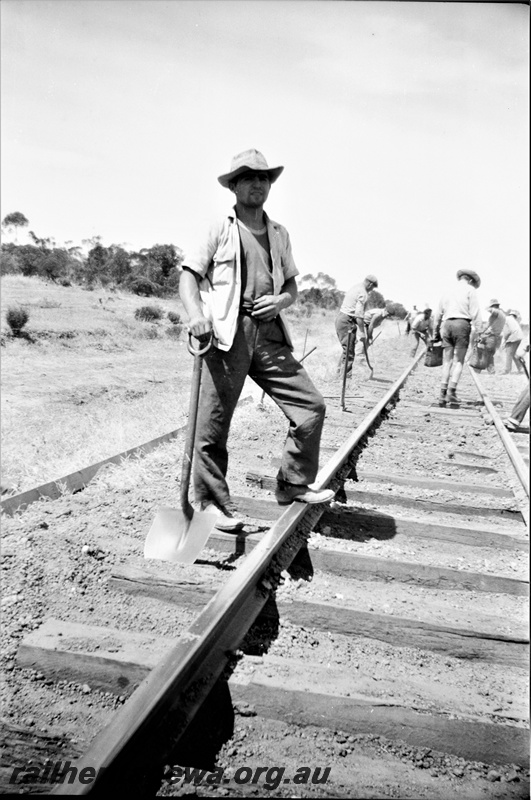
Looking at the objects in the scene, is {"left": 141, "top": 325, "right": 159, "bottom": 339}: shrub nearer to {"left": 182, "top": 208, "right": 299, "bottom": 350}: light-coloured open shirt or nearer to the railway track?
the railway track

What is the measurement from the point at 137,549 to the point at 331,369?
1075 centimetres

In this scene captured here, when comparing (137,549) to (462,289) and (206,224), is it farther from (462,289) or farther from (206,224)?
(462,289)

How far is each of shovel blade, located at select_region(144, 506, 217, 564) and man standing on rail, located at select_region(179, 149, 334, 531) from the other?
265 millimetres

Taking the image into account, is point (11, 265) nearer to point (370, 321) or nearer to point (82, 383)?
point (82, 383)

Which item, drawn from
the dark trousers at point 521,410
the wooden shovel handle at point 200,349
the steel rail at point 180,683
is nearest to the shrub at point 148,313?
the dark trousers at point 521,410

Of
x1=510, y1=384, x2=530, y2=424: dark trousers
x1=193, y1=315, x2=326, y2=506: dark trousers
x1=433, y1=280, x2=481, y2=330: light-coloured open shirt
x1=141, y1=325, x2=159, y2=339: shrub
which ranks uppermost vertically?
x1=433, y1=280, x2=481, y2=330: light-coloured open shirt

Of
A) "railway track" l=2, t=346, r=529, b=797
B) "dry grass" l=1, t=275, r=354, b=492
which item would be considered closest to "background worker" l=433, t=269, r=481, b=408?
"dry grass" l=1, t=275, r=354, b=492

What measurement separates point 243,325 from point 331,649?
1.68 metres

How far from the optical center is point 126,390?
12.3 metres

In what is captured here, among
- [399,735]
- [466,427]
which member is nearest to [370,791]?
[399,735]

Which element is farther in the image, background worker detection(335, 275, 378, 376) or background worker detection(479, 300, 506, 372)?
background worker detection(479, 300, 506, 372)

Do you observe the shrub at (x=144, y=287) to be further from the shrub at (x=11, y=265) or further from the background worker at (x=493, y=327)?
the background worker at (x=493, y=327)

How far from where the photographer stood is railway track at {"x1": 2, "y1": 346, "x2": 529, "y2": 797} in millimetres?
2240

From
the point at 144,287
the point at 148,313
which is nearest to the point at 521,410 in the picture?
the point at 148,313
